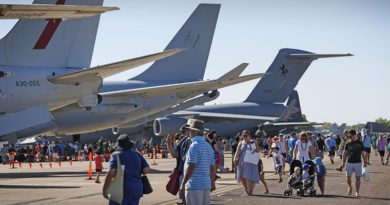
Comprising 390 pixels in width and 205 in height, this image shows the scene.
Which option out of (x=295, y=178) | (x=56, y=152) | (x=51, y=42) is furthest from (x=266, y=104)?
(x=295, y=178)

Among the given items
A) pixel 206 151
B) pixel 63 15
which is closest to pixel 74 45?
pixel 63 15

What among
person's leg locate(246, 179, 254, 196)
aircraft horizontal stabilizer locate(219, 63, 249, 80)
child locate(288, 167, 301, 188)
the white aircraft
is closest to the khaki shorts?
child locate(288, 167, 301, 188)

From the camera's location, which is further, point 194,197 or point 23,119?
point 23,119

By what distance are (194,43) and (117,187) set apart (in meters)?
27.1

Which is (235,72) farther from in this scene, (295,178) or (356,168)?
(356,168)

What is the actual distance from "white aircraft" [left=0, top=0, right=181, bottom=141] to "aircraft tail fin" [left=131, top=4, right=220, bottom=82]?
976 centimetres

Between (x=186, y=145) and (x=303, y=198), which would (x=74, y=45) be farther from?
(x=186, y=145)

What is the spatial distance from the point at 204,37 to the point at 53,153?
38.9 ft

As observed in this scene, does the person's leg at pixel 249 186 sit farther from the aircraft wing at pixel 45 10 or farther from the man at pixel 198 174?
the man at pixel 198 174

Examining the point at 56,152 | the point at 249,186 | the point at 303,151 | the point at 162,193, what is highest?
the point at 56,152

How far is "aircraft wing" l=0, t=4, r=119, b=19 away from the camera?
46.0 ft

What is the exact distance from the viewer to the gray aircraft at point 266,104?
177ft

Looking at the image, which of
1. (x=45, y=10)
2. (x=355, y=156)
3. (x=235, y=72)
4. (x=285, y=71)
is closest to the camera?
(x=45, y=10)

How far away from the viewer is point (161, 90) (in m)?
30.0
